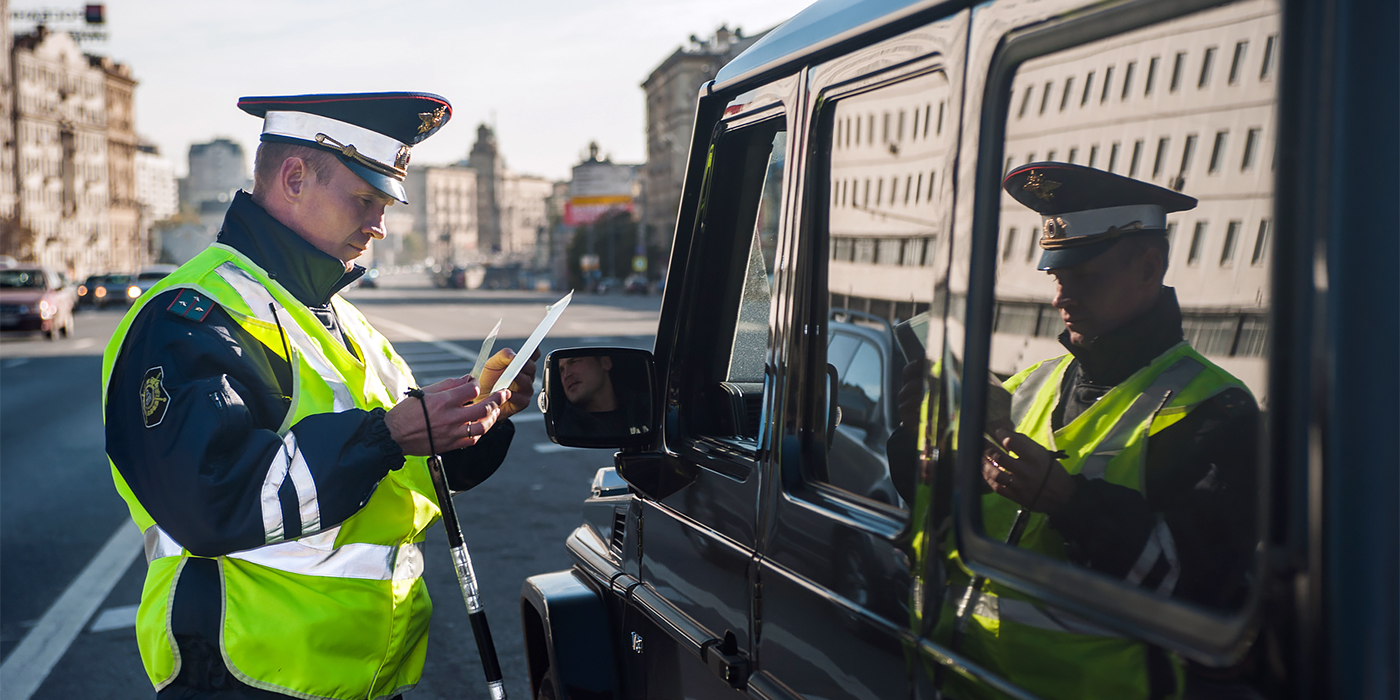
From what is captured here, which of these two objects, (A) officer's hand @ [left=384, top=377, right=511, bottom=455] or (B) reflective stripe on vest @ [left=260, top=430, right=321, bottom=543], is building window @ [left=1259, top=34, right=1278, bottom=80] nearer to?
(A) officer's hand @ [left=384, top=377, right=511, bottom=455]

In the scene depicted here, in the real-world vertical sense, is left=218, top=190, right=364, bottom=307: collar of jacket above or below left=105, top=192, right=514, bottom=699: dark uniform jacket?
above

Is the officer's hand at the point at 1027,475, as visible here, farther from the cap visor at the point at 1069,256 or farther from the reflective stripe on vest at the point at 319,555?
the reflective stripe on vest at the point at 319,555

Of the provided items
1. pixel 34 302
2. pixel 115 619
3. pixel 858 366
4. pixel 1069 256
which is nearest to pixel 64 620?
pixel 115 619

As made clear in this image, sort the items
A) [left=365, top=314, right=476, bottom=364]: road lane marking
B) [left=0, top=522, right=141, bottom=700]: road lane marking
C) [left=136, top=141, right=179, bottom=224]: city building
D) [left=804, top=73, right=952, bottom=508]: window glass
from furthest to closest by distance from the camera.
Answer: [left=136, top=141, right=179, bottom=224]: city building → [left=365, top=314, right=476, bottom=364]: road lane marking → [left=0, top=522, right=141, bottom=700]: road lane marking → [left=804, top=73, right=952, bottom=508]: window glass

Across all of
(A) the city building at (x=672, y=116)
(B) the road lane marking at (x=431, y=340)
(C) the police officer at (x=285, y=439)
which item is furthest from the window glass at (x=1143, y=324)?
(A) the city building at (x=672, y=116)

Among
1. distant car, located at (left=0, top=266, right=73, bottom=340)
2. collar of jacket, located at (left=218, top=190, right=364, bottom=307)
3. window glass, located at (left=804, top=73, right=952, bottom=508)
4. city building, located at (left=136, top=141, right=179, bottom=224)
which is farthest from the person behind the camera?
city building, located at (left=136, top=141, right=179, bottom=224)

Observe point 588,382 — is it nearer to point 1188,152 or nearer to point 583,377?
point 583,377

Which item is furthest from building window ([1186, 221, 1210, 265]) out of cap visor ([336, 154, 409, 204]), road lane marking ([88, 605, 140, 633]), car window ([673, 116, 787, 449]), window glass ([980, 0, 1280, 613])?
road lane marking ([88, 605, 140, 633])

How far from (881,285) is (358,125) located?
127 cm

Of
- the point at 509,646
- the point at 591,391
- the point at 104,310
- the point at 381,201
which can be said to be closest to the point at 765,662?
the point at 591,391

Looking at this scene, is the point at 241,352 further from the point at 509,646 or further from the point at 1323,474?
the point at 509,646

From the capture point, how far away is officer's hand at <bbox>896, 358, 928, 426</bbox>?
4.82 feet

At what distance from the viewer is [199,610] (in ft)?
6.68

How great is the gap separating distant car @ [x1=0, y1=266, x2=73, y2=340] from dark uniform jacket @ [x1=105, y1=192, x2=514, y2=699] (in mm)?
27154
